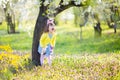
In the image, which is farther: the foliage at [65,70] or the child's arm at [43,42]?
the child's arm at [43,42]

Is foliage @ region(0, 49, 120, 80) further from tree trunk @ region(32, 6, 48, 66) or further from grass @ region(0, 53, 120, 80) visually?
tree trunk @ region(32, 6, 48, 66)

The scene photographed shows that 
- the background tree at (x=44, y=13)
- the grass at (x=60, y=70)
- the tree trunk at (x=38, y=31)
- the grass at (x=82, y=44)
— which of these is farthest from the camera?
the grass at (x=82, y=44)

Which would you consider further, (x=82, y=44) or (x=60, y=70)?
(x=82, y=44)

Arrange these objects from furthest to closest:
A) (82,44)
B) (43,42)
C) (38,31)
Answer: (82,44)
(38,31)
(43,42)

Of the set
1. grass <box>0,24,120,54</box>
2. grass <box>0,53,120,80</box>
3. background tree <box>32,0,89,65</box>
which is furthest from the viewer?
grass <box>0,24,120,54</box>

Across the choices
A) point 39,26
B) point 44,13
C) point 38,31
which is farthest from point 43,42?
point 44,13

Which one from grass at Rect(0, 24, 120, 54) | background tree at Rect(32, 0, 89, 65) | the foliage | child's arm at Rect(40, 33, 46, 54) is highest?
background tree at Rect(32, 0, 89, 65)

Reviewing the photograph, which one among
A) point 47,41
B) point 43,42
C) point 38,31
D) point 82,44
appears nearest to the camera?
point 43,42

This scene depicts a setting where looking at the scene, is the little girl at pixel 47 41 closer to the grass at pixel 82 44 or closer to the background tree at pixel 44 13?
the background tree at pixel 44 13

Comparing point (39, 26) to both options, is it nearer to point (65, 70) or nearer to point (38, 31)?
point (38, 31)

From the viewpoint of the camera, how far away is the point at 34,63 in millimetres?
15508

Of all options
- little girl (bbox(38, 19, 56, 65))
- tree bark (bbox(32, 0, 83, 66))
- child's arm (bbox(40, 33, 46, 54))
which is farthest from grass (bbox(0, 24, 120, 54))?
child's arm (bbox(40, 33, 46, 54))

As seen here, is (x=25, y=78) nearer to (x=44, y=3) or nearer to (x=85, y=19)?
(x=44, y=3)

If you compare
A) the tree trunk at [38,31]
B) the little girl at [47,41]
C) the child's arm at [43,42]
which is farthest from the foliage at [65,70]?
the child's arm at [43,42]
